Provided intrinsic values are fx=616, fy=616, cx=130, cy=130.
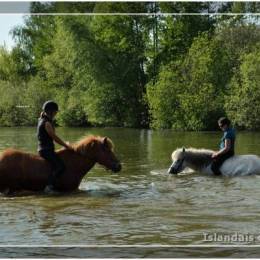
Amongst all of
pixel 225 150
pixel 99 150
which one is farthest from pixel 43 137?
pixel 225 150

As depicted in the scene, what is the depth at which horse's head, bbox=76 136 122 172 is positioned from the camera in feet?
39.5

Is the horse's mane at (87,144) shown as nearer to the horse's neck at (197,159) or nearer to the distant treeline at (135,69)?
the distant treeline at (135,69)

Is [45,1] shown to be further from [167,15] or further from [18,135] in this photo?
[18,135]

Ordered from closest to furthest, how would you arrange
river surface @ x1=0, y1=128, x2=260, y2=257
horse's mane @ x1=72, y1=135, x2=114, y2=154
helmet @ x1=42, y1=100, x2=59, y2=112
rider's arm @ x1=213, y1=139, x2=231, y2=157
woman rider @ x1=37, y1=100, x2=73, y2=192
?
river surface @ x1=0, y1=128, x2=260, y2=257
helmet @ x1=42, y1=100, x2=59, y2=112
woman rider @ x1=37, y1=100, x2=73, y2=192
horse's mane @ x1=72, y1=135, x2=114, y2=154
rider's arm @ x1=213, y1=139, x2=231, y2=157

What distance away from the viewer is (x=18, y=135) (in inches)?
509

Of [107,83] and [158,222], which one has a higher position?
[107,83]

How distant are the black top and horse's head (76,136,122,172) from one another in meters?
0.66

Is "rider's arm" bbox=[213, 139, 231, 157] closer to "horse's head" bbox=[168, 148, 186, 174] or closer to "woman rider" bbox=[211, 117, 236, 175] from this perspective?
"woman rider" bbox=[211, 117, 236, 175]

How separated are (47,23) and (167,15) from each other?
2011mm

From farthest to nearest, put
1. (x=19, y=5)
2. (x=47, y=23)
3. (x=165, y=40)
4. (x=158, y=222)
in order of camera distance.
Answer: (x=165, y=40) < (x=47, y=23) < (x=158, y=222) < (x=19, y=5)

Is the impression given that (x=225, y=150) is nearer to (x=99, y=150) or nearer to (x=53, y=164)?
(x=99, y=150)

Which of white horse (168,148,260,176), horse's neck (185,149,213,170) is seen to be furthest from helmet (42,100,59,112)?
horse's neck (185,149,213,170)

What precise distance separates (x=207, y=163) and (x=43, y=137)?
463 cm

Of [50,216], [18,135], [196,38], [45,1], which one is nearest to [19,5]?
[45,1]
